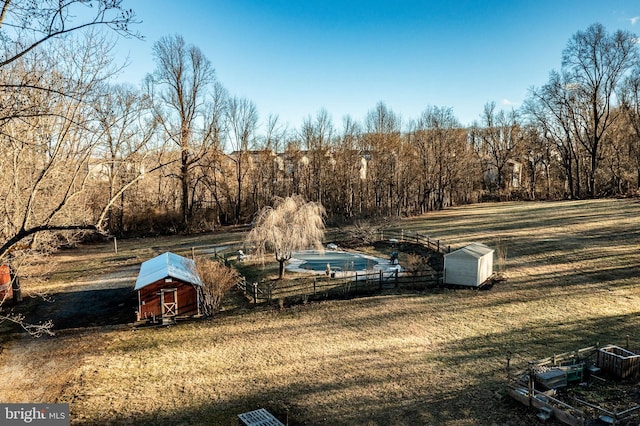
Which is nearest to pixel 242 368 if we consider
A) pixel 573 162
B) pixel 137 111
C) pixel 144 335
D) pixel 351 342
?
pixel 351 342

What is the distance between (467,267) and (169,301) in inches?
548

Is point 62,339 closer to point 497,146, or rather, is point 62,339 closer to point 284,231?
point 284,231

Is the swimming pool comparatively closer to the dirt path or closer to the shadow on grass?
the shadow on grass

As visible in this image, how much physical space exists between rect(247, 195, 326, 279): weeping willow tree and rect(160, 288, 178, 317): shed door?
558 centimetres

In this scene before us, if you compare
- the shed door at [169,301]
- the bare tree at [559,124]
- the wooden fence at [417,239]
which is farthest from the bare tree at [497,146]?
the shed door at [169,301]

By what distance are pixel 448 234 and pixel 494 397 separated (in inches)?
838

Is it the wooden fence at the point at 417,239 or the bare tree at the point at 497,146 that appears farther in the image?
the bare tree at the point at 497,146

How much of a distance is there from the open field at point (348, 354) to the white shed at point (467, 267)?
848 millimetres

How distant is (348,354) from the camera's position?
12555 millimetres

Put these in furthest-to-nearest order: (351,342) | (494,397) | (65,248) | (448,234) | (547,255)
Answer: (65,248) < (448,234) < (547,255) < (351,342) < (494,397)

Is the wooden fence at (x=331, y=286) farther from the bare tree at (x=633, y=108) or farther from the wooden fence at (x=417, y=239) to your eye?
the bare tree at (x=633, y=108)

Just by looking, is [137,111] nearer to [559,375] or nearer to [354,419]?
[354,419]

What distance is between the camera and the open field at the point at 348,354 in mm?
9609

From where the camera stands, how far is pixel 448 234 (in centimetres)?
3008
